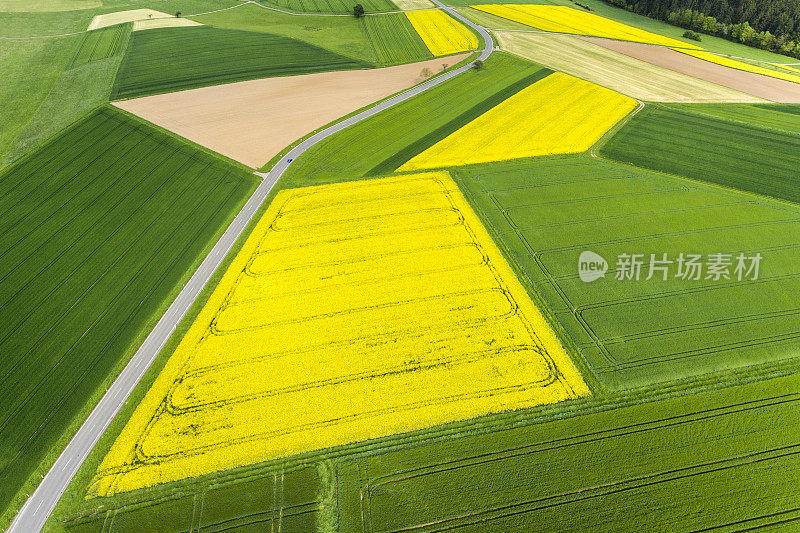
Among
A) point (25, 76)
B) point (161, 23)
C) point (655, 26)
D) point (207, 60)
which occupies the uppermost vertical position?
point (655, 26)

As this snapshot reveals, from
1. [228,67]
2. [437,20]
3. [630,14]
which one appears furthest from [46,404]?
[630,14]

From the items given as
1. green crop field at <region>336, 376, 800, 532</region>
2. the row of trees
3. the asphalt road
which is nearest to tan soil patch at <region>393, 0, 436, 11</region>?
the row of trees

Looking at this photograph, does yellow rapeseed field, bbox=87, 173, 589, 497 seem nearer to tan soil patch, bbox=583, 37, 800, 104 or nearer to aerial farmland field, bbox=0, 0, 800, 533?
aerial farmland field, bbox=0, 0, 800, 533

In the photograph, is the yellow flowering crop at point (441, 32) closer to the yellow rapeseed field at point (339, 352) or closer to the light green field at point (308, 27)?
the light green field at point (308, 27)

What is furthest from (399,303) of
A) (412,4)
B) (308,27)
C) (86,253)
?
(412,4)

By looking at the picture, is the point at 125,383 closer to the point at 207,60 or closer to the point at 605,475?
the point at 605,475

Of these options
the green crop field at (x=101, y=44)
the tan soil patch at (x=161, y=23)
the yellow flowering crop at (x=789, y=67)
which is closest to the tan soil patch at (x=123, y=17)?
the tan soil patch at (x=161, y=23)

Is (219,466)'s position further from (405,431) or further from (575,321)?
(575,321)
